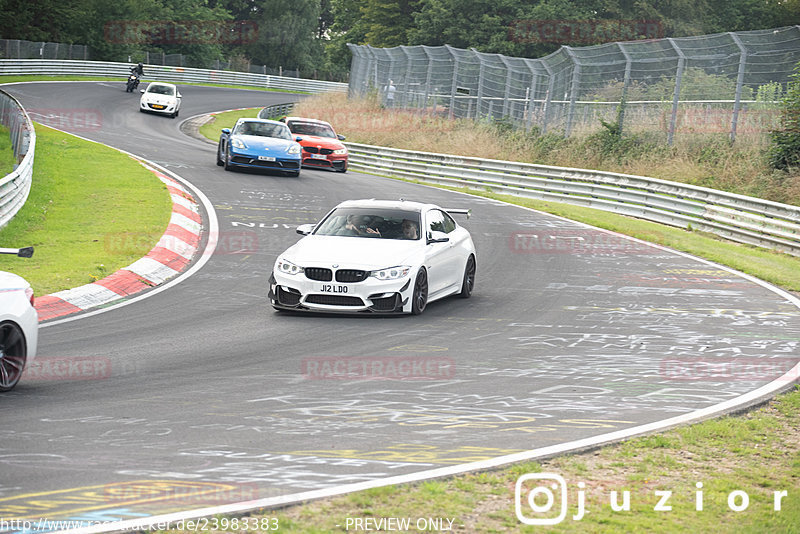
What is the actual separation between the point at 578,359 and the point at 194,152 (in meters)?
24.9

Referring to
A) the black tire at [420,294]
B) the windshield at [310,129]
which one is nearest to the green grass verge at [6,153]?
the windshield at [310,129]

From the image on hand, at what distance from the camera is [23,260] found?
14906 mm

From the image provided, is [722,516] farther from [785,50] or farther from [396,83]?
[396,83]

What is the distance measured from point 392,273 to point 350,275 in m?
0.50

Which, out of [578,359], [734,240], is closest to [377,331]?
[578,359]

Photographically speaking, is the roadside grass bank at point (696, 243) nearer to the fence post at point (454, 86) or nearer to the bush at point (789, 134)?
the bush at point (789, 134)

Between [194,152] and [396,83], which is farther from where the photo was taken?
[396,83]

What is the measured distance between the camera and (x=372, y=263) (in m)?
12.2

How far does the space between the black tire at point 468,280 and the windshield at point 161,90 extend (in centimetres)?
3652

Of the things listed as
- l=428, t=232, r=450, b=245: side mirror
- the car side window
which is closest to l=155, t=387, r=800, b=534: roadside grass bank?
l=428, t=232, r=450, b=245: side mirror

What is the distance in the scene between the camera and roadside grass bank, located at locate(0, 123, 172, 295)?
47.0 feet

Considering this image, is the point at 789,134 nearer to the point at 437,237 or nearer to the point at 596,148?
the point at 596,148

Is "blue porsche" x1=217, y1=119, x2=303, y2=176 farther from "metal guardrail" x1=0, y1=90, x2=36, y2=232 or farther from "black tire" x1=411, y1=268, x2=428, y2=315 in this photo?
"black tire" x1=411, y1=268, x2=428, y2=315

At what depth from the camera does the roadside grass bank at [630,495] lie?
17.6 ft
